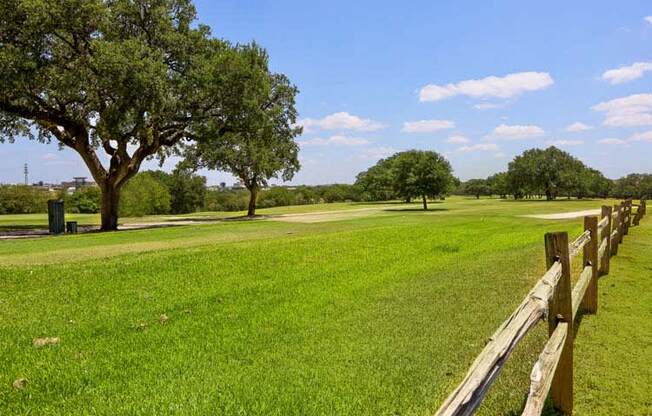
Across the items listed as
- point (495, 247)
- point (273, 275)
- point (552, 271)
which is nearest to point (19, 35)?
point (273, 275)

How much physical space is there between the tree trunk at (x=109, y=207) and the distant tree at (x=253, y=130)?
5.87 metres

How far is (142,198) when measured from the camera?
6297 cm

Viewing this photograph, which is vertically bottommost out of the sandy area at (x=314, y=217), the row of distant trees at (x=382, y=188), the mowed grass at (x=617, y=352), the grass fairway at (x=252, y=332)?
the mowed grass at (x=617, y=352)

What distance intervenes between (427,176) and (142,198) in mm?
38917

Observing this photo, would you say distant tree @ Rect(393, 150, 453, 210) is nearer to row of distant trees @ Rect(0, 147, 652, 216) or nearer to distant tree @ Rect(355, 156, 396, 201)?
row of distant trees @ Rect(0, 147, 652, 216)

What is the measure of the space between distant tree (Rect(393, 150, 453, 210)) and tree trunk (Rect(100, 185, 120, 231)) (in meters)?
34.2

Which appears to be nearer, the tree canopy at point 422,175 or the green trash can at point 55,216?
the green trash can at point 55,216

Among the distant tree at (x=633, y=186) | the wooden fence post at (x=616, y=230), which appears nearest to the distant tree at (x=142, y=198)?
the wooden fence post at (x=616, y=230)

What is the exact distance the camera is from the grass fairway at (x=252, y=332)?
443 cm

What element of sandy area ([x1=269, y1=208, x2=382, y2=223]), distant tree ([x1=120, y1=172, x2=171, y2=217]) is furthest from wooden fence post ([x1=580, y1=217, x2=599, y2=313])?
distant tree ([x1=120, y1=172, x2=171, y2=217])

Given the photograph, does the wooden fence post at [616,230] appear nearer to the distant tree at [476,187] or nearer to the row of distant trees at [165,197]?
the row of distant trees at [165,197]

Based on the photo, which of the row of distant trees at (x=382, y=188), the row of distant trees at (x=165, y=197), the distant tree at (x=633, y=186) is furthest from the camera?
the distant tree at (x=633, y=186)

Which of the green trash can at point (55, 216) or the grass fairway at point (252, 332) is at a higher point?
the green trash can at point (55, 216)

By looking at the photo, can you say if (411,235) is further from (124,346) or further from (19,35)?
(19,35)
